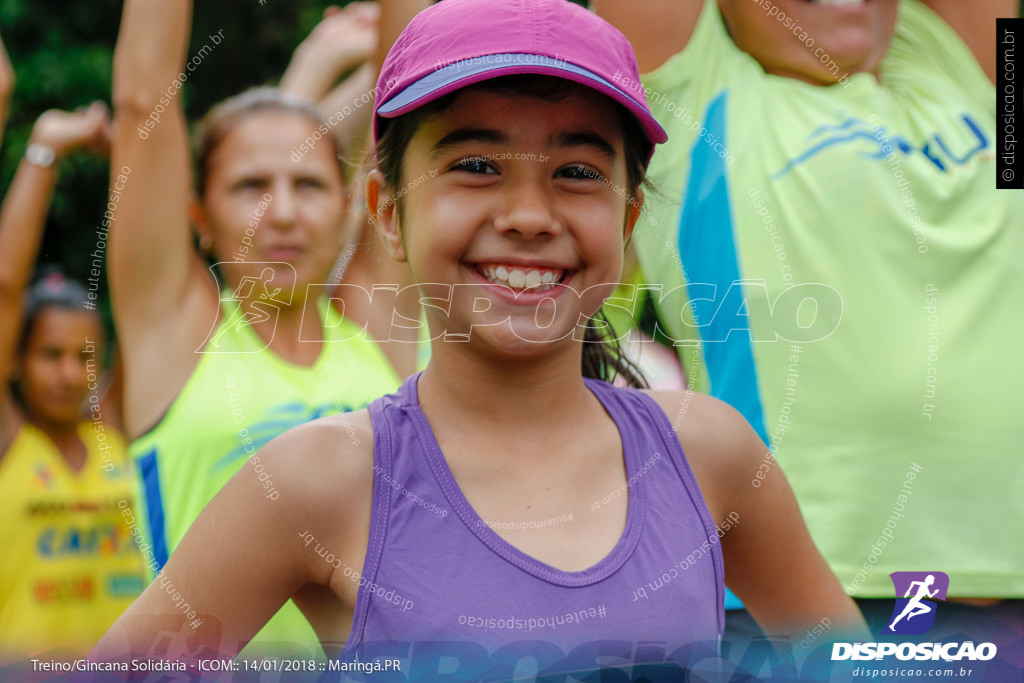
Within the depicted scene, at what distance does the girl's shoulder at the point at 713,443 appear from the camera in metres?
0.94

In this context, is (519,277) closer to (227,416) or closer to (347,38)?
(227,416)

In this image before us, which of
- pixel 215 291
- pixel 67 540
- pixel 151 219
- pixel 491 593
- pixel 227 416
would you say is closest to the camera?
pixel 491 593

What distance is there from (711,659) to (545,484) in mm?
215

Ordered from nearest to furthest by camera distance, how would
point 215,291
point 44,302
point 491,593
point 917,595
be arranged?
point 491,593
point 917,595
point 215,291
point 44,302

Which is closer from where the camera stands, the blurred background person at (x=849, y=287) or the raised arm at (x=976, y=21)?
the blurred background person at (x=849, y=287)

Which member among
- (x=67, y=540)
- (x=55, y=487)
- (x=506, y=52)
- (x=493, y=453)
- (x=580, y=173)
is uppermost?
(x=506, y=52)

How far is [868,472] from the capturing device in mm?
1242

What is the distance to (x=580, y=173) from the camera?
0.86 meters

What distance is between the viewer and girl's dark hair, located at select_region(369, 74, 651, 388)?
83 cm

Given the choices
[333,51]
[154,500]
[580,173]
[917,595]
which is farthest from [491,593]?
[333,51]

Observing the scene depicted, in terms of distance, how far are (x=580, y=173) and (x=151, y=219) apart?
3.08ft

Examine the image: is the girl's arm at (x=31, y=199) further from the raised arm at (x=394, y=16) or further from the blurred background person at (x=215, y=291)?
the raised arm at (x=394, y=16)

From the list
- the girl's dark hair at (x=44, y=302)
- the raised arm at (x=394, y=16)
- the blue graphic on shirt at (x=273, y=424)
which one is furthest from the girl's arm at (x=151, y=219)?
the girl's dark hair at (x=44, y=302)

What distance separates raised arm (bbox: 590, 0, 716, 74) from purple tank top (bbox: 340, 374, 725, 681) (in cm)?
72
